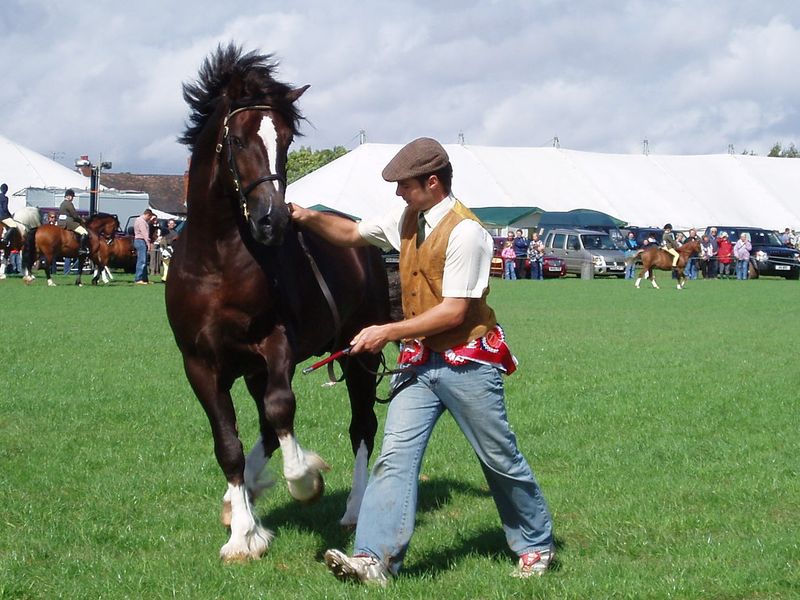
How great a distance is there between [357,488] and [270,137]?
231cm

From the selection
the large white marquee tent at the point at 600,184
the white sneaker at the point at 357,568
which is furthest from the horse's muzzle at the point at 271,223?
the large white marquee tent at the point at 600,184

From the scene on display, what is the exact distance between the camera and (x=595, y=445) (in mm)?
8414

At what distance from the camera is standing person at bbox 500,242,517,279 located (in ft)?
138

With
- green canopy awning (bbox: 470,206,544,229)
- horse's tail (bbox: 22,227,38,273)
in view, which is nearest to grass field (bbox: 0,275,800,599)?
horse's tail (bbox: 22,227,38,273)

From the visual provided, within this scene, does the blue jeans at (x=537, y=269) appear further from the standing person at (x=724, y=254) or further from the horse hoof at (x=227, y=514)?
the horse hoof at (x=227, y=514)

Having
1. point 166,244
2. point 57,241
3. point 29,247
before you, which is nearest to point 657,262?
point 166,244

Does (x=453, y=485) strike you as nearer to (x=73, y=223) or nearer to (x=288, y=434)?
(x=288, y=434)

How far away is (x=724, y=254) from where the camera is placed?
154ft

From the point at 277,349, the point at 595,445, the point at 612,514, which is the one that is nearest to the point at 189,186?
the point at 277,349

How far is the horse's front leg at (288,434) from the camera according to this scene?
547 centimetres

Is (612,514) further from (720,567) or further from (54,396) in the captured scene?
(54,396)

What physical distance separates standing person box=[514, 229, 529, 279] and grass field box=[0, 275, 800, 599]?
2858 cm

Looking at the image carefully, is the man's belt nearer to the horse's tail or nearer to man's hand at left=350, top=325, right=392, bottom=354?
man's hand at left=350, top=325, right=392, bottom=354

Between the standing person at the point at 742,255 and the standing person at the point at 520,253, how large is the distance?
9.35 m
